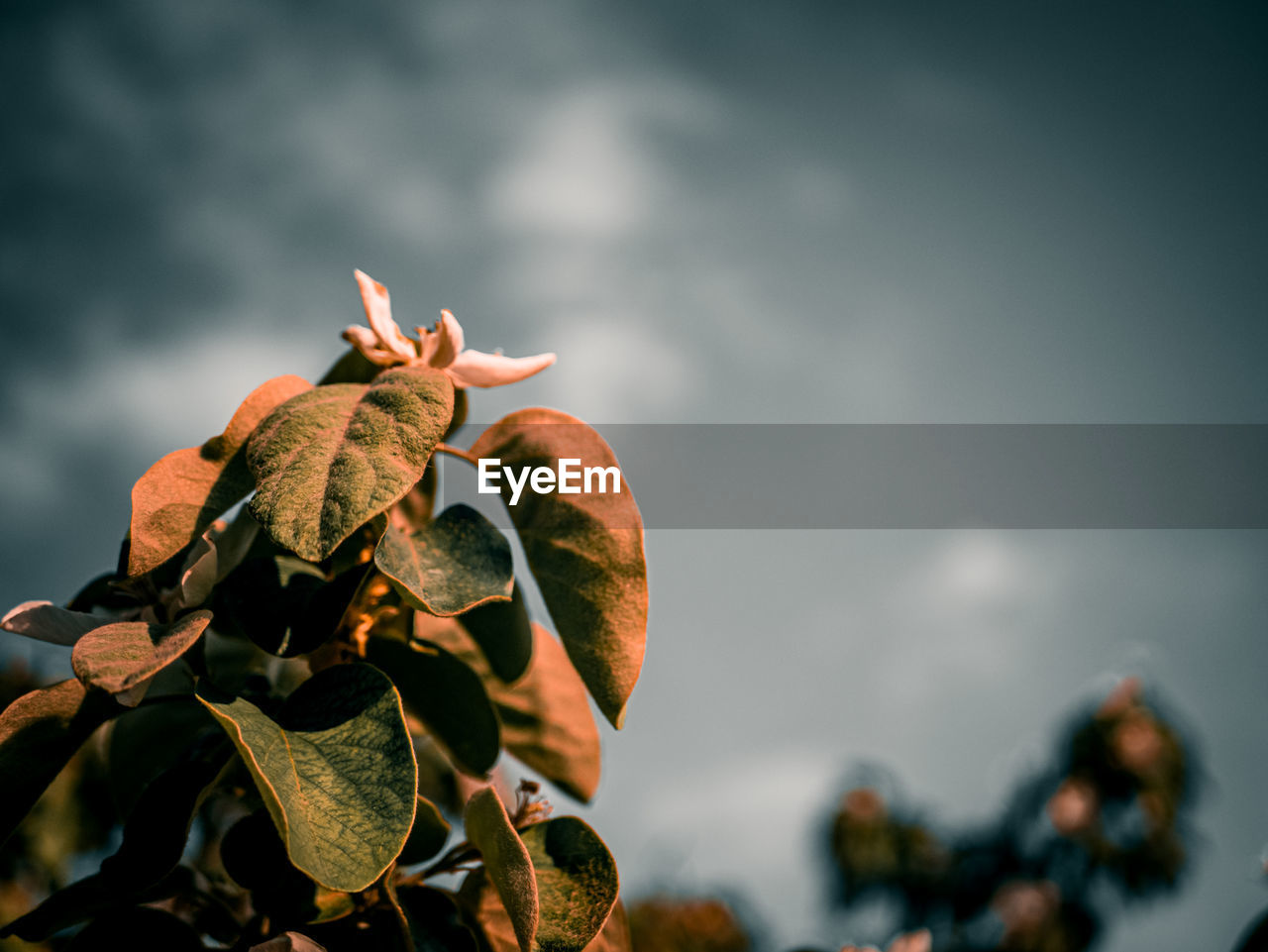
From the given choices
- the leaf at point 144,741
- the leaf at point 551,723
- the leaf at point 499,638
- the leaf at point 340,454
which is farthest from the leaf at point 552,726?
the leaf at point 340,454

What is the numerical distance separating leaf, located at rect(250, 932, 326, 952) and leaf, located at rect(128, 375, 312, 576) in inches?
12.6

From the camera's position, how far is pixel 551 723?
3.49 ft

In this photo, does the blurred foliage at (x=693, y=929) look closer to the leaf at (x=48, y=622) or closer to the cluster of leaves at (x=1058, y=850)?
the cluster of leaves at (x=1058, y=850)

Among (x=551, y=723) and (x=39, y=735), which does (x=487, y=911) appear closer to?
(x=551, y=723)

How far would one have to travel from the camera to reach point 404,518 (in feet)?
3.19

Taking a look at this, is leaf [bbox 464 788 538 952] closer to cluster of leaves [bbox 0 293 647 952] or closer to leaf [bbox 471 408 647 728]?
cluster of leaves [bbox 0 293 647 952]

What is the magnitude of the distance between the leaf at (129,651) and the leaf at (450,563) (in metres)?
0.15

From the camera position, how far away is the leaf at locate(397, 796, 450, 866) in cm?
76

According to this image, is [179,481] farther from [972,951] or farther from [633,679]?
[972,951]

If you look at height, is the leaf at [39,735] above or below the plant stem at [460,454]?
below

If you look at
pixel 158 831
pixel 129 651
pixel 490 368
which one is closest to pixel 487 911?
pixel 158 831

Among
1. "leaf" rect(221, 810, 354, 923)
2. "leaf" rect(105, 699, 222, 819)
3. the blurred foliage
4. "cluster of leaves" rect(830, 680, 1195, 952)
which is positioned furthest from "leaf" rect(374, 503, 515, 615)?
"cluster of leaves" rect(830, 680, 1195, 952)

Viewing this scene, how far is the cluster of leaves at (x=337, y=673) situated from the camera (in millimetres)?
596

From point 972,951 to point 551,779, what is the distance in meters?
A: 3.61
